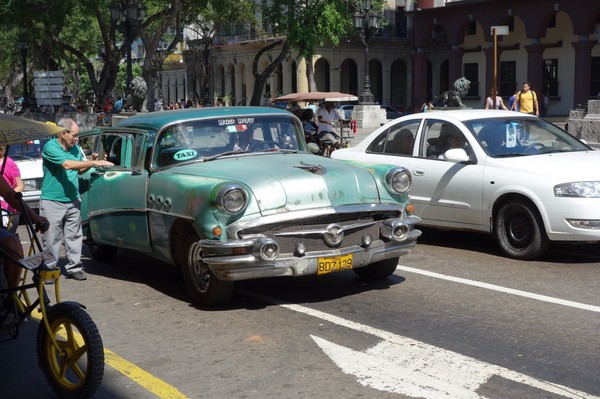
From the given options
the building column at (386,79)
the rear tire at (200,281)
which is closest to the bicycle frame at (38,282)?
the rear tire at (200,281)

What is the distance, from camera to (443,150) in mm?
10383

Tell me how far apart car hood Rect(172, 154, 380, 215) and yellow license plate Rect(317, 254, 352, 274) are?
0.46 meters

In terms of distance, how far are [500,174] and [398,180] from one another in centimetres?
199

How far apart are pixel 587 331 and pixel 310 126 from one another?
15831 millimetres

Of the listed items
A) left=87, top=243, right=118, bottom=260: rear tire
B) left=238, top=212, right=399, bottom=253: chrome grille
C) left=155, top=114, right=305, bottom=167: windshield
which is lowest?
left=87, top=243, right=118, bottom=260: rear tire

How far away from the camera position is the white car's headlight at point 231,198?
7.01 meters

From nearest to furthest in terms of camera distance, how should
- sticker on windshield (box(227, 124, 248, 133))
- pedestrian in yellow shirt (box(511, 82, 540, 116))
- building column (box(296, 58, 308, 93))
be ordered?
1. sticker on windshield (box(227, 124, 248, 133))
2. pedestrian in yellow shirt (box(511, 82, 540, 116))
3. building column (box(296, 58, 308, 93))

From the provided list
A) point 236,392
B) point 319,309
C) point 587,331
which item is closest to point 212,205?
point 319,309

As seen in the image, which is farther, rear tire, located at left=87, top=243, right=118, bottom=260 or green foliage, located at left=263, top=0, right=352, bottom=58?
green foliage, located at left=263, top=0, right=352, bottom=58

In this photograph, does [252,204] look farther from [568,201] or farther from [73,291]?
[568,201]

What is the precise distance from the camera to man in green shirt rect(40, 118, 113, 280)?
8.52m

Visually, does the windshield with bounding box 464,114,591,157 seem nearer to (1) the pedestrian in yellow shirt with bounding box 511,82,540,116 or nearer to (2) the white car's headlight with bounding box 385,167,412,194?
(2) the white car's headlight with bounding box 385,167,412,194

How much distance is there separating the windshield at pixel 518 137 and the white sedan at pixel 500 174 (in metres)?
0.01

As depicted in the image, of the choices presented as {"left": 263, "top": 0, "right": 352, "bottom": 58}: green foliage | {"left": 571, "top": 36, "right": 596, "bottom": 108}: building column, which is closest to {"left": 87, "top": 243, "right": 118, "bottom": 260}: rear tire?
{"left": 263, "top": 0, "right": 352, "bottom": 58}: green foliage
